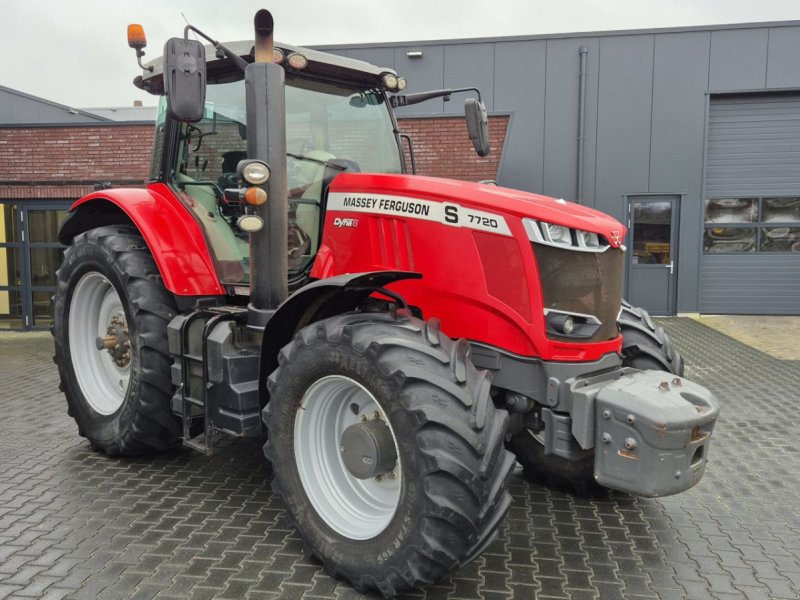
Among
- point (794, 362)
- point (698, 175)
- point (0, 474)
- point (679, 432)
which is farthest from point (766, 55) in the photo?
point (0, 474)

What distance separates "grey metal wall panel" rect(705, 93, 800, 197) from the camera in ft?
38.9

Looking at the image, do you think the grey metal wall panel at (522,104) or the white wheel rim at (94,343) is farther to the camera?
the grey metal wall panel at (522,104)

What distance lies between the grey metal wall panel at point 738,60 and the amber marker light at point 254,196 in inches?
431

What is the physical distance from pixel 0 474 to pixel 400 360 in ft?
10.1

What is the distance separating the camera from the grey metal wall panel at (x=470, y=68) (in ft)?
39.2

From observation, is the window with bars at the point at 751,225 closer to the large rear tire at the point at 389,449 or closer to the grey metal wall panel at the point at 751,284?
the grey metal wall panel at the point at 751,284

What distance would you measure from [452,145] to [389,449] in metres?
8.48

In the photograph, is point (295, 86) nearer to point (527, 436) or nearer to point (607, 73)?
point (527, 436)

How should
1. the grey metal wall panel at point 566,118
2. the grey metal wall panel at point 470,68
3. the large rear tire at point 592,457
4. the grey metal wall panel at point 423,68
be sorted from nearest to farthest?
1. the large rear tire at point 592,457
2. the grey metal wall panel at point 566,118
3. the grey metal wall panel at point 470,68
4. the grey metal wall panel at point 423,68

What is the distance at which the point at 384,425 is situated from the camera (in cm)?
282

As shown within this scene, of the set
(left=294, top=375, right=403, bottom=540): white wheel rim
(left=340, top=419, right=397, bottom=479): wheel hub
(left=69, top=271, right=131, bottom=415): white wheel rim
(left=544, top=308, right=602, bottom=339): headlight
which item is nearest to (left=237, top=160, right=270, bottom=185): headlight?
(left=294, top=375, right=403, bottom=540): white wheel rim

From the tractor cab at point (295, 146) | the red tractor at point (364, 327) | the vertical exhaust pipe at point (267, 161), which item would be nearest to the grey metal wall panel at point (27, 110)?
the tractor cab at point (295, 146)

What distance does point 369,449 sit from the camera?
2766 mm

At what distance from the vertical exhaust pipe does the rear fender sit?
0.16 m
